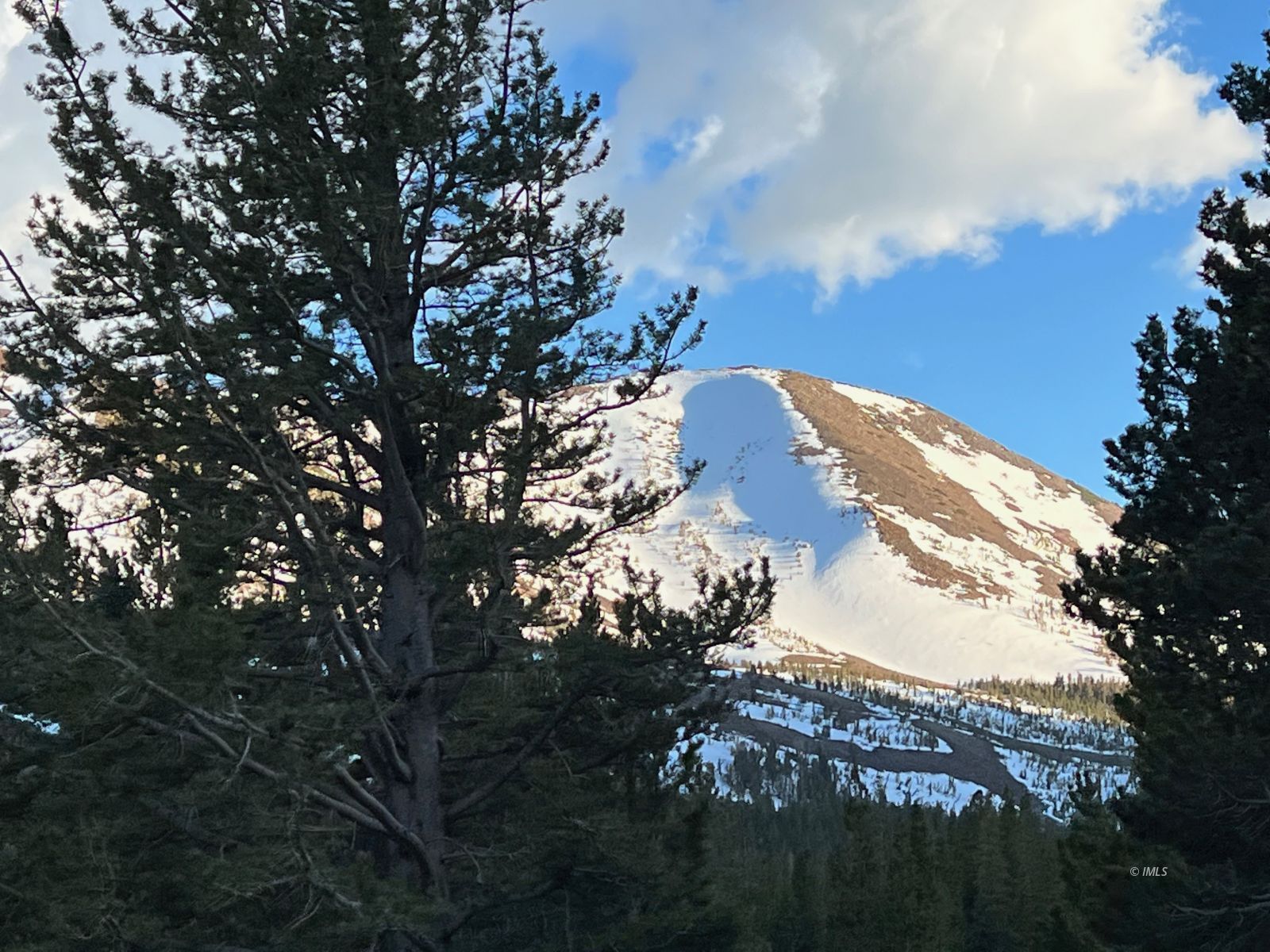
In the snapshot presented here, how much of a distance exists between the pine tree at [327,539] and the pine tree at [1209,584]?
4222 millimetres

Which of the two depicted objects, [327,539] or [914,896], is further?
[914,896]

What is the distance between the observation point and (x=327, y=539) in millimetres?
8836

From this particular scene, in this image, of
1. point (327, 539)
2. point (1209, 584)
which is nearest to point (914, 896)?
point (1209, 584)

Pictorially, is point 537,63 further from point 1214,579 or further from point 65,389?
point 1214,579

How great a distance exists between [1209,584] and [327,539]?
7.38m

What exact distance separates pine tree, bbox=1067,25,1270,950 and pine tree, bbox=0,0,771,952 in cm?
422

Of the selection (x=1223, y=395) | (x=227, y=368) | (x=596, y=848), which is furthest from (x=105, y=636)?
(x=1223, y=395)

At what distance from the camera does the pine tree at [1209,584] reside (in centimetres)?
1022

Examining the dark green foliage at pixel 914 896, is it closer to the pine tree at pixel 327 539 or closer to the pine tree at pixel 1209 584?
the pine tree at pixel 1209 584

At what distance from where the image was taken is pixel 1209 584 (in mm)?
10148

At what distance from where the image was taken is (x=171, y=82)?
33.9 feet

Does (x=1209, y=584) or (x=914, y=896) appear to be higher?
(x=1209, y=584)

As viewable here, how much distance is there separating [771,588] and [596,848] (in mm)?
2659

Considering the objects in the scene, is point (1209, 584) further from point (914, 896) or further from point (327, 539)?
point (914, 896)
